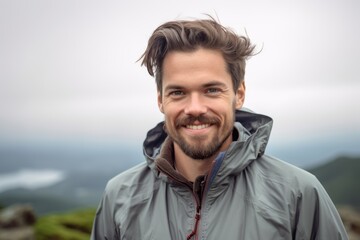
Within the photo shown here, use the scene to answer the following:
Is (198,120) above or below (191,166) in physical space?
above

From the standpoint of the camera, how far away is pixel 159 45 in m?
1.49

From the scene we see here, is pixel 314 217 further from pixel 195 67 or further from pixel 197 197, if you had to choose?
pixel 195 67

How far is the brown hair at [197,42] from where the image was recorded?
1435 mm

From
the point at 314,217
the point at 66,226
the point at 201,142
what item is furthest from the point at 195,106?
the point at 66,226

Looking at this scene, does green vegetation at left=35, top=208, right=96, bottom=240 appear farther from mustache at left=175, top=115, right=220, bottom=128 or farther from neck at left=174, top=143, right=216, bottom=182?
mustache at left=175, top=115, right=220, bottom=128

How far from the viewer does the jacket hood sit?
1.35 meters

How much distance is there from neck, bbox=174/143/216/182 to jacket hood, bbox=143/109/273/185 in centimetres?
5

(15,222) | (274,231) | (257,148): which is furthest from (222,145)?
(15,222)

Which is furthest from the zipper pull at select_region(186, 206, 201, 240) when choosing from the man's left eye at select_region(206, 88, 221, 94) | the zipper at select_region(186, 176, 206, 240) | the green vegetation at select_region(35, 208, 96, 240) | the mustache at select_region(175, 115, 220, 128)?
the green vegetation at select_region(35, 208, 96, 240)

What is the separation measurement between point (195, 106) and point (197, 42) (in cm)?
24

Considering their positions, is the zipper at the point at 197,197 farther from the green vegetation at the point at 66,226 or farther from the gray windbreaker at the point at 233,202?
the green vegetation at the point at 66,226

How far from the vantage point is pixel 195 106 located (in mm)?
1339

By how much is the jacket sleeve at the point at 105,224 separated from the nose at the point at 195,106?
1.46ft

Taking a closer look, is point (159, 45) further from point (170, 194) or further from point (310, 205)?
point (310, 205)
